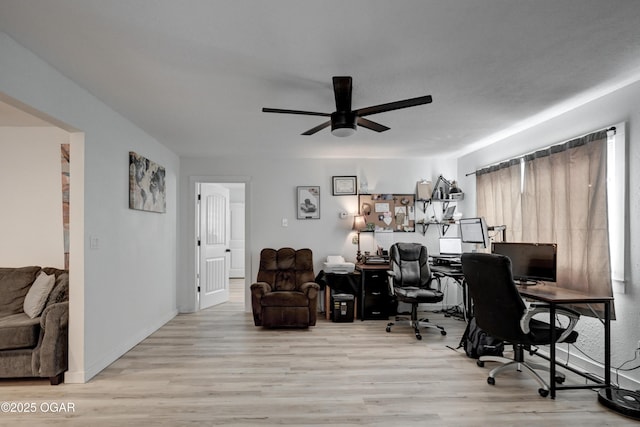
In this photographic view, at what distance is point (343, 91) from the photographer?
273cm

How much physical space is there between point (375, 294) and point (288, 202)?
1893 millimetres

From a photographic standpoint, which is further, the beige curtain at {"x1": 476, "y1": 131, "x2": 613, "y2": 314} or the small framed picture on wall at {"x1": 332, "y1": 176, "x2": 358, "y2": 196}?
the small framed picture on wall at {"x1": 332, "y1": 176, "x2": 358, "y2": 196}

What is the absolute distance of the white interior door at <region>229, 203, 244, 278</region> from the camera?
31.0 ft

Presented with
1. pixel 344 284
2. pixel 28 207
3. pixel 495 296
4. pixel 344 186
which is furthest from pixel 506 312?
pixel 28 207

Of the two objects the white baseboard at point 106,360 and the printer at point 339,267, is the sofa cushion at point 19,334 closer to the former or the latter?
the white baseboard at point 106,360

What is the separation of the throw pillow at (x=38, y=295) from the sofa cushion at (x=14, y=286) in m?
0.11

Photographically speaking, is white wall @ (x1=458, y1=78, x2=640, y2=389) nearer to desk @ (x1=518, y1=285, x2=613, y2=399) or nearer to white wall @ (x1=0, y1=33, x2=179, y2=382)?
desk @ (x1=518, y1=285, x2=613, y2=399)

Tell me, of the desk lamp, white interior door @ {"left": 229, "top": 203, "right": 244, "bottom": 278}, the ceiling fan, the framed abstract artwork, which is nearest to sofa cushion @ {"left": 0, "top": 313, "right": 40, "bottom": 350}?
the framed abstract artwork

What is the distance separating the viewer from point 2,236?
383 centimetres

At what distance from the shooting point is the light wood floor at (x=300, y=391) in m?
2.53

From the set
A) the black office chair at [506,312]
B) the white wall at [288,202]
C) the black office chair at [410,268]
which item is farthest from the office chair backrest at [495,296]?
the white wall at [288,202]

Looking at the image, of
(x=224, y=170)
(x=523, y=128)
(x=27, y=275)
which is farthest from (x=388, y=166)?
(x=27, y=275)

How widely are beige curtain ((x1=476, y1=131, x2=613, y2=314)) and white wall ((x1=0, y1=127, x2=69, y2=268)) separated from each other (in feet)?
16.0

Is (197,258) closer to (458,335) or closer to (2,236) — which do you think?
(2,236)
